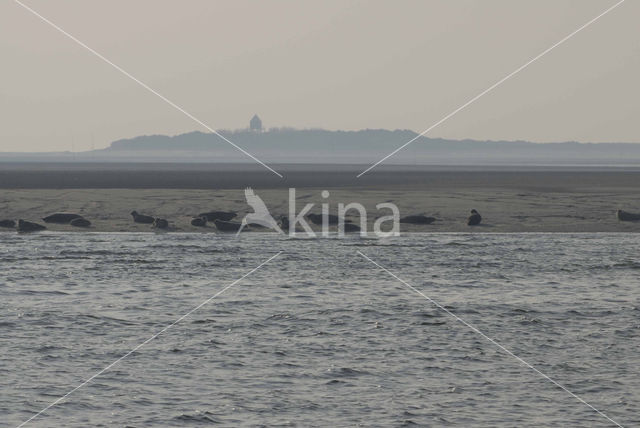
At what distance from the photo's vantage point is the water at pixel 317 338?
15867mm

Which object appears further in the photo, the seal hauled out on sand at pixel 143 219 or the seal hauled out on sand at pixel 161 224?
the seal hauled out on sand at pixel 143 219

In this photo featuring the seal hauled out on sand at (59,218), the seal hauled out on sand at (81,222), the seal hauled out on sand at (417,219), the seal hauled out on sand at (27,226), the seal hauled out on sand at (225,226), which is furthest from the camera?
the seal hauled out on sand at (417,219)

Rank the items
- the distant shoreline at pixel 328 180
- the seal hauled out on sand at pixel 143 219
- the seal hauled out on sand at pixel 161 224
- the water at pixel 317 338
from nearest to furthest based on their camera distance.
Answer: the water at pixel 317 338 < the seal hauled out on sand at pixel 161 224 < the seal hauled out on sand at pixel 143 219 < the distant shoreline at pixel 328 180

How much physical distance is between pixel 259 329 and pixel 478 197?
117ft

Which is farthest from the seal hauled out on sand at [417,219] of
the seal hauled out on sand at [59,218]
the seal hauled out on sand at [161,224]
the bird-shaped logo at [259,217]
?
the seal hauled out on sand at [59,218]

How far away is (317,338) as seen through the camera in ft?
68.6

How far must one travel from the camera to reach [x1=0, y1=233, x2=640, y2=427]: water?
15.9m

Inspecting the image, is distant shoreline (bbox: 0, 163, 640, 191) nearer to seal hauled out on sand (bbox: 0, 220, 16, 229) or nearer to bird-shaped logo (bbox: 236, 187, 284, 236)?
bird-shaped logo (bbox: 236, 187, 284, 236)

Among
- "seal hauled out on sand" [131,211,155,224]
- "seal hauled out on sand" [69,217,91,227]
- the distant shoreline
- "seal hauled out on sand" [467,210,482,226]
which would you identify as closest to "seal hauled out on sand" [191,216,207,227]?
"seal hauled out on sand" [131,211,155,224]

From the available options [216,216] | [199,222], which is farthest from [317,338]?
[216,216]

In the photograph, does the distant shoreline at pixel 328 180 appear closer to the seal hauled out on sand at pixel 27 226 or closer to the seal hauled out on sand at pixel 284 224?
the seal hauled out on sand at pixel 284 224

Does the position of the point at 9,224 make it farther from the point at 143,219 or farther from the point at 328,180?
the point at 328,180

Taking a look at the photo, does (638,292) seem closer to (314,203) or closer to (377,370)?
(377,370)

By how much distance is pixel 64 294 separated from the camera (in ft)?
85.6
